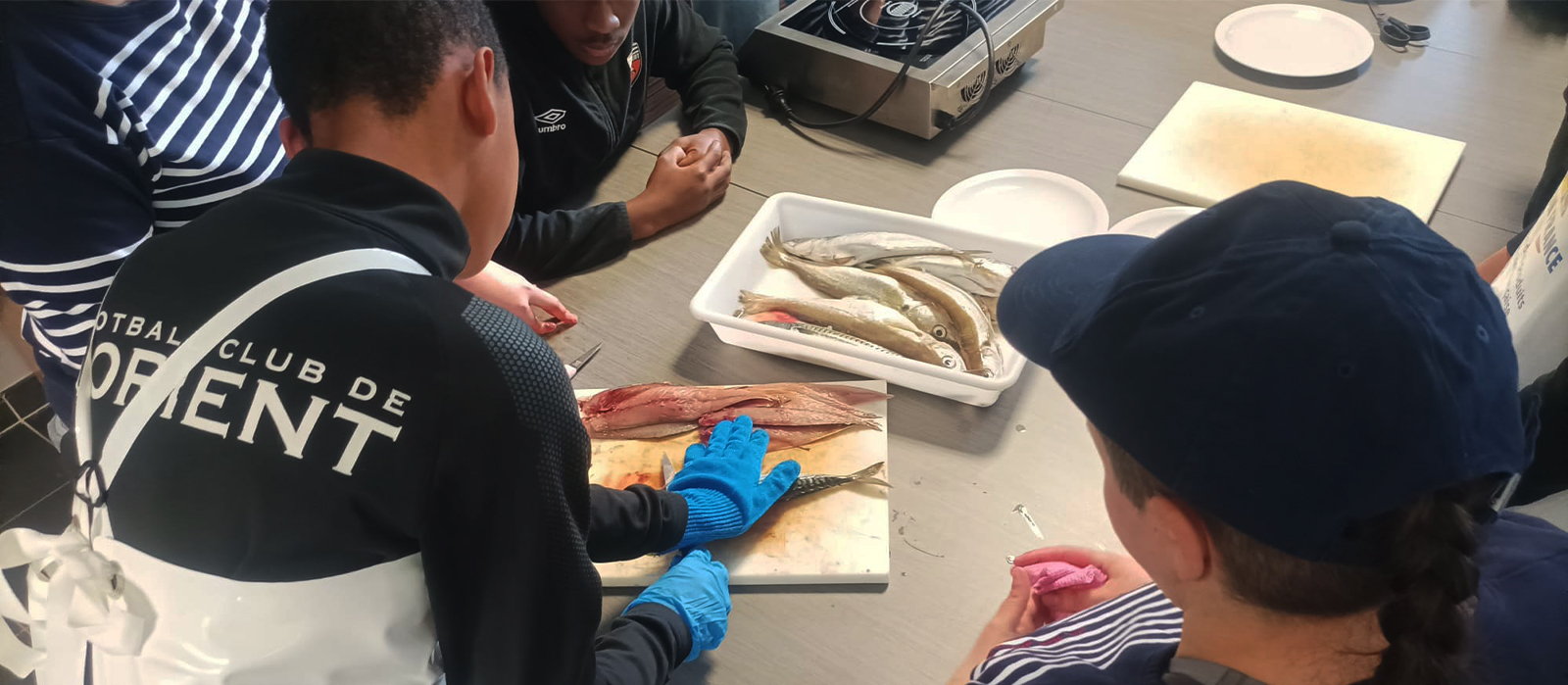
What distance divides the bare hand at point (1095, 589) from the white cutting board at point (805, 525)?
0.16 m

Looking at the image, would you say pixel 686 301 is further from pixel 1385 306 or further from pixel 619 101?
pixel 1385 306

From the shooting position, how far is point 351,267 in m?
0.68

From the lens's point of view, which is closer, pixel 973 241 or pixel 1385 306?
pixel 1385 306

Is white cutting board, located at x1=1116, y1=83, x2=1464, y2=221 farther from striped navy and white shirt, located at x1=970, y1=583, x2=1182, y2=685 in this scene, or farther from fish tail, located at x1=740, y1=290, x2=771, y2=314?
striped navy and white shirt, located at x1=970, y1=583, x2=1182, y2=685

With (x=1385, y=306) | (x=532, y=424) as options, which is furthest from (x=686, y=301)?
(x=1385, y=306)

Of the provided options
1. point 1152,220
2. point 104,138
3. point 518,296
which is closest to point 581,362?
point 518,296

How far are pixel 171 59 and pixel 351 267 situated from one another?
0.60 meters

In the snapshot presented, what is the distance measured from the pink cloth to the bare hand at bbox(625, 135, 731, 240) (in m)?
0.79

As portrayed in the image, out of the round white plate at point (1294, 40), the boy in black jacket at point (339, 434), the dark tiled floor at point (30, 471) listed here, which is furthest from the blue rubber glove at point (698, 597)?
the dark tiled floor at point (30, 471)

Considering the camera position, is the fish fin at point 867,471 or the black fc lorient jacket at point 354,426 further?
the fish fin at point 867,471

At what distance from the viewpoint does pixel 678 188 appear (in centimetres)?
146

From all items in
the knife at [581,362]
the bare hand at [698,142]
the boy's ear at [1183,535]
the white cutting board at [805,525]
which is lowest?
the white cutting board at [805,525]

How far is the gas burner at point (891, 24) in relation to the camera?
5.31 feet

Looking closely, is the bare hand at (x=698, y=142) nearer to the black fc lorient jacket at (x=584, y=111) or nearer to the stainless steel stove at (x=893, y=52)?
the black fc lorient jacket at (x=584, y=111)
